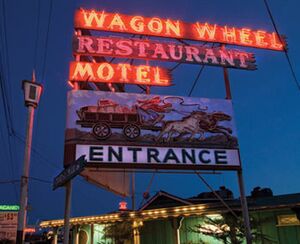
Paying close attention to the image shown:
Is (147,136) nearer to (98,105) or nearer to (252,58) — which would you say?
(98,105)

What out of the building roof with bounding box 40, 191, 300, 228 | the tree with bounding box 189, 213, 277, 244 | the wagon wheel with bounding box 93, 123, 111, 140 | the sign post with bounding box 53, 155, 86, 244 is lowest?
the tree with bounding box 189, 213, 277, 244

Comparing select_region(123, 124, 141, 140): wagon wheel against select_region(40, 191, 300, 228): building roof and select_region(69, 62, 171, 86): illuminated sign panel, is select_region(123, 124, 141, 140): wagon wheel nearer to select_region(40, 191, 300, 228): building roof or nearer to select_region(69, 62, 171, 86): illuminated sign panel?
select_region(69, 62, 171, 86): illuminated sign panel

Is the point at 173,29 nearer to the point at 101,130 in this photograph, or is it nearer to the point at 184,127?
the point at 184,127

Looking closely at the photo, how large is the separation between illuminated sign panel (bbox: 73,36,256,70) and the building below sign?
4119mm

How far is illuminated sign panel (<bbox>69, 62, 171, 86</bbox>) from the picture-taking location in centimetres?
1505

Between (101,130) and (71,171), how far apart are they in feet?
16.6

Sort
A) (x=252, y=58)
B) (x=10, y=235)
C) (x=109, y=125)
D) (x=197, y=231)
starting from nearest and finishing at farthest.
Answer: (x=109, y=125) < (x=252, y=58) < (x=197, y=231) < (x=10, y=235)

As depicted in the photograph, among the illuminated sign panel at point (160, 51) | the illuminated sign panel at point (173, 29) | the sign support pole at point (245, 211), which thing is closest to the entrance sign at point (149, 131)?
the sign support pole at point (245, 211)

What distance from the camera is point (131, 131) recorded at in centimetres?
1443

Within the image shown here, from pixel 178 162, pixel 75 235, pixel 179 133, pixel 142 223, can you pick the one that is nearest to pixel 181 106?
pixel 179 133

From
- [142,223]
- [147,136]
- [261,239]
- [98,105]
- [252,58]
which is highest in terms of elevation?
[252,58]

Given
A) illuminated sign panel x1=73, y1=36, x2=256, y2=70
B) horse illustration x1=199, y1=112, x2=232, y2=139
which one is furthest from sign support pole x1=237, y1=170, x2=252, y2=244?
illuminated sign panel x1=73, y1=36, x2=256, y2=70

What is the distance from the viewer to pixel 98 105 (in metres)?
14.6

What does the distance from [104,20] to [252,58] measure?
7064 mm
